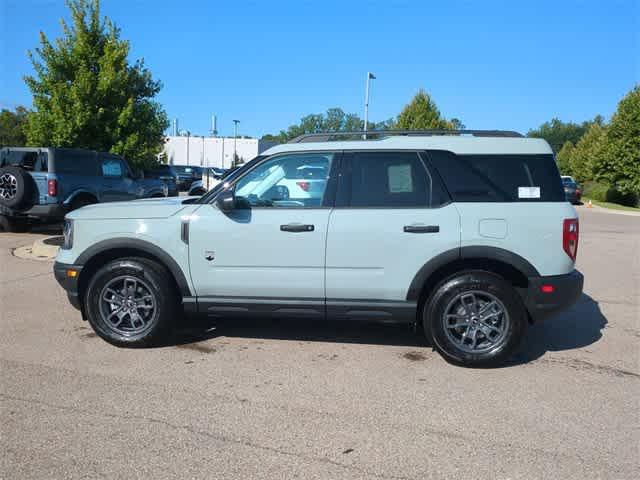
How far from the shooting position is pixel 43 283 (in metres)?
7.43

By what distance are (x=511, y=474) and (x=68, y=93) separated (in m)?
16.0

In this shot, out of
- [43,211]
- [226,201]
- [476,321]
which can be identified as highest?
[226,201]

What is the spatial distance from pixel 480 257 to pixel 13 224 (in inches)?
438

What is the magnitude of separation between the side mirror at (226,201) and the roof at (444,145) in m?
0.54

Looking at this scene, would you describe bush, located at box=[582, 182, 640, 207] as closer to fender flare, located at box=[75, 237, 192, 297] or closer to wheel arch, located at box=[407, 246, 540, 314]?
wheel arch, located at box=[407, 246, 540, 314]

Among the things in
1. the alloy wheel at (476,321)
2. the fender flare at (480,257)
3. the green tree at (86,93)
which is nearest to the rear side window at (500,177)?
the fender flare at (480,257)

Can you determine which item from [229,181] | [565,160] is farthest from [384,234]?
[565,160]

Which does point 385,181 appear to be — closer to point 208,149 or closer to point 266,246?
point 266,246

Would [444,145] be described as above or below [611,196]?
below

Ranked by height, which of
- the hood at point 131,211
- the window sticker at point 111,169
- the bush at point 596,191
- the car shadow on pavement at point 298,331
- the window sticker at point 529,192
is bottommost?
the car shadow on pavement at point 298,331

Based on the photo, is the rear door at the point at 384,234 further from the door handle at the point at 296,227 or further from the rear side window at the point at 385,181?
the door handle at the point at 296,227

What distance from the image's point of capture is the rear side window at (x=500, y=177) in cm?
455

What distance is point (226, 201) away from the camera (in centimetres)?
461

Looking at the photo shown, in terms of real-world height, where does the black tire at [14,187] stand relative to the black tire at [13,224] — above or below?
above
